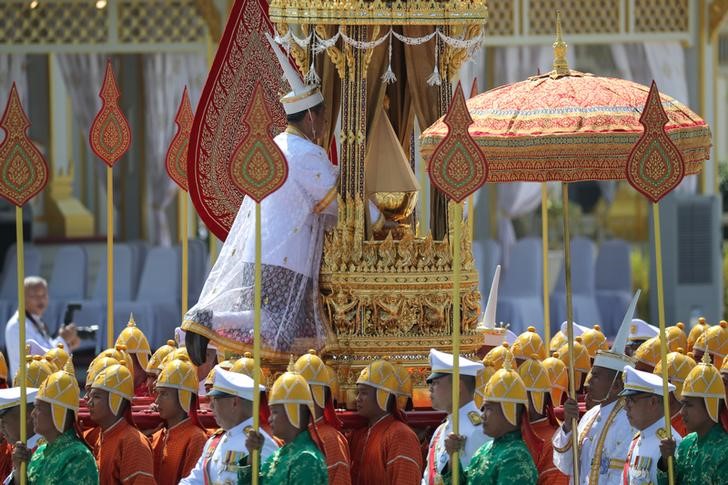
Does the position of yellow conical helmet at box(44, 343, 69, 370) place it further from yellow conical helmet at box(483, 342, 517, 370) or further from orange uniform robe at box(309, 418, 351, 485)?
yellow conical helmet at box(483, 342, 517, 370)

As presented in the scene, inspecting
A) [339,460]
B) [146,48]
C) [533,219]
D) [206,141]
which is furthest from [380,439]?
[533,219]

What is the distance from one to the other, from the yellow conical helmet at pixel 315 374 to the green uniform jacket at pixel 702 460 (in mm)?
1747

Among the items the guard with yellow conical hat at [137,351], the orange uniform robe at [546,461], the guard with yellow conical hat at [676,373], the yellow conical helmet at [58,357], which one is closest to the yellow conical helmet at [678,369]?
the guard with yellow conical hat at [676,373]

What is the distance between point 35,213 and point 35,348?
12.0m

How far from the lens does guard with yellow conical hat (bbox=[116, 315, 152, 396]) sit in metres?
13.3

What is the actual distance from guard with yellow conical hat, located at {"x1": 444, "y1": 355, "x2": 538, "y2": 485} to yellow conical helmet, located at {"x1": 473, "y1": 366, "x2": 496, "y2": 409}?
76 cm

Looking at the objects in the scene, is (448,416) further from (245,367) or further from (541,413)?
(245,367)

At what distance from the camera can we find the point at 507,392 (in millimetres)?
10023

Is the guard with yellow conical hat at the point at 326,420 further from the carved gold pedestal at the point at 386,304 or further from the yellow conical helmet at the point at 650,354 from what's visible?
the yellow conical helmet at the point at 650,354

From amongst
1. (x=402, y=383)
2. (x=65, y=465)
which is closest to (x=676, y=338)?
(x=402, y=383)

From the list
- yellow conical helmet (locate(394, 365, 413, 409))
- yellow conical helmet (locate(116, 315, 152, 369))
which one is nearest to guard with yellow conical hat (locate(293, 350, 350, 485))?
yellow conical helmet (locate(394, 365, 413, 409))

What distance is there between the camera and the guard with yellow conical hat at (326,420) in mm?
10617

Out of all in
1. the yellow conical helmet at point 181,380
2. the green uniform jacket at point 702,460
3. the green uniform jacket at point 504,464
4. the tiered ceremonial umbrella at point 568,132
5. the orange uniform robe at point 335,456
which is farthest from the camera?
the tiered ceremonial umbrella at point 568,132

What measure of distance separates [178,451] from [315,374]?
0.93 m
